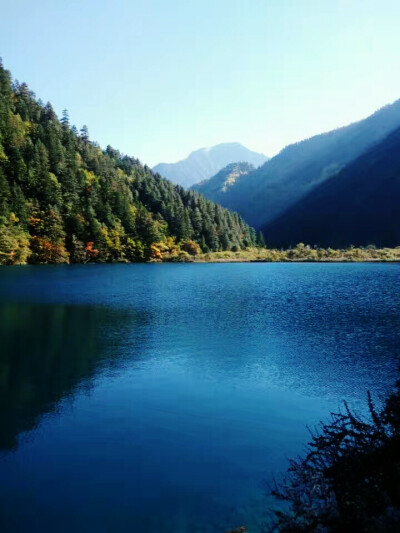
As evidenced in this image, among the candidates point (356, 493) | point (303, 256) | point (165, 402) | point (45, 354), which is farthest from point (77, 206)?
point (356, 493)

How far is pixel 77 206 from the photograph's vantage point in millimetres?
141250

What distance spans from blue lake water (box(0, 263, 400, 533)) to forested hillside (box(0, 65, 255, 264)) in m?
84.7

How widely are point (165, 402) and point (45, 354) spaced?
11.6 m

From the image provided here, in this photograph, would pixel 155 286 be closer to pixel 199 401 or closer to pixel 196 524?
pixel 199 401

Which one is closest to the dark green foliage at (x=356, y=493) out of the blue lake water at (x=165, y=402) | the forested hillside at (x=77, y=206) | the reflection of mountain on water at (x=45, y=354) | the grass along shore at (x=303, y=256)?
the blue lake water at (x=165, y=402)

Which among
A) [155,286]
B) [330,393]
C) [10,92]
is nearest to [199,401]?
[330,393]

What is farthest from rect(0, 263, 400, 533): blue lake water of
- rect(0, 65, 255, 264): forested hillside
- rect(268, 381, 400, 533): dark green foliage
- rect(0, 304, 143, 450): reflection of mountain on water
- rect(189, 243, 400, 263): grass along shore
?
rect(189, 243, 400, 263): grass along shore

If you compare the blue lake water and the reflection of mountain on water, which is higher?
the reflection of mountain on water

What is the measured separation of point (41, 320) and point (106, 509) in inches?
1162

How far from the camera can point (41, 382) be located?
22125mm

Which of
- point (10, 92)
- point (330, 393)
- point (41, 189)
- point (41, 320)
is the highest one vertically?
point (10, 92)

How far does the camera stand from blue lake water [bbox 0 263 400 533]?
1182cm

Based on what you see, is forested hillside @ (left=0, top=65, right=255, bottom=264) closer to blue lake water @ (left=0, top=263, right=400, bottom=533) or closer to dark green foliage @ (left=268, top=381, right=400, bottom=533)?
blue lake water @ (left=0, top=263, right=400, bottom=533)

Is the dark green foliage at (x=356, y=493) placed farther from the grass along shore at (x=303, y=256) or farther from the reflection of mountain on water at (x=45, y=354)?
the grass along shore at (x=303, y=256)
